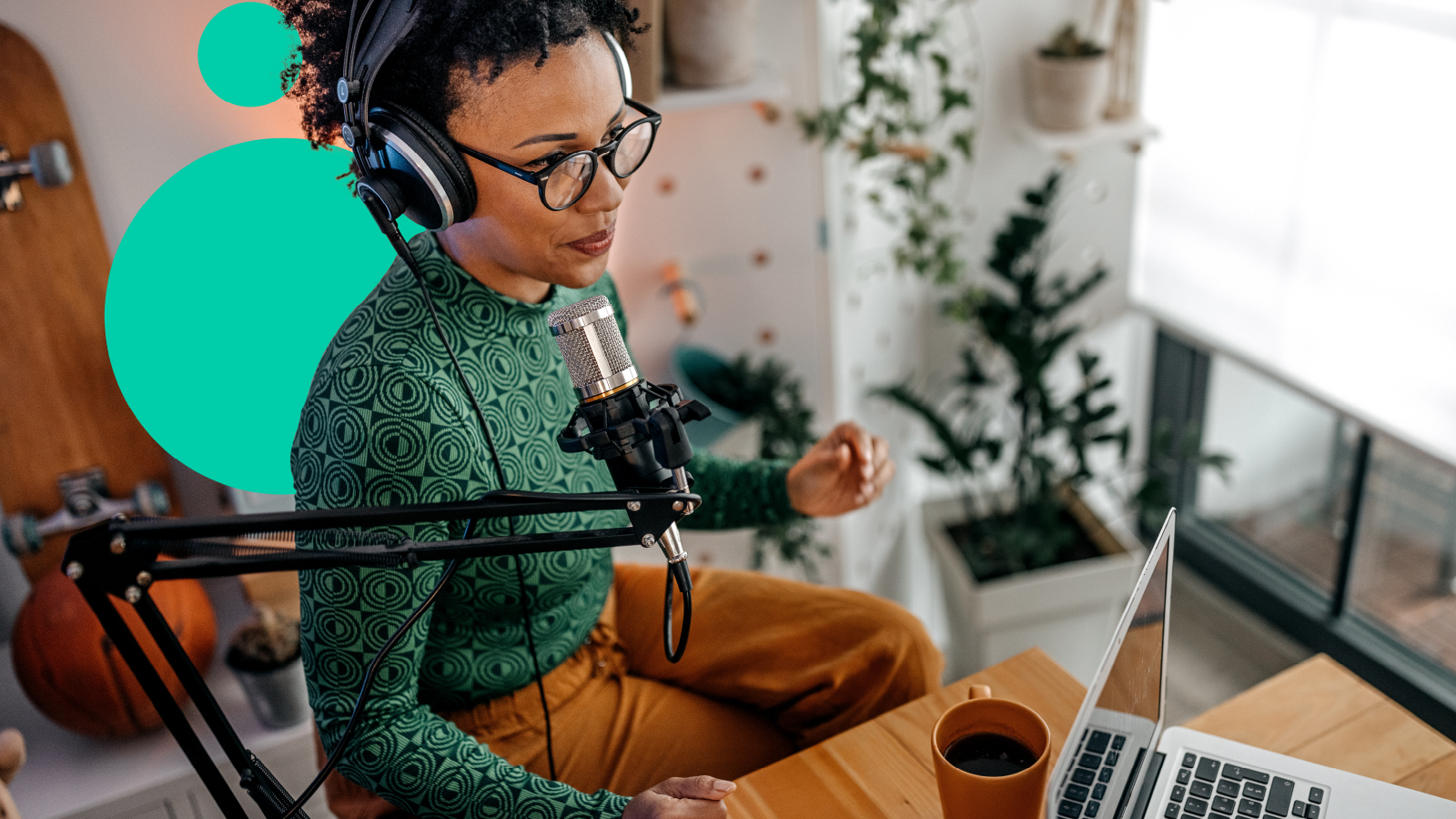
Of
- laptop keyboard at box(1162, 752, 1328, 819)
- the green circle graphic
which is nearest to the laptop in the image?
laptop keyboard at box(1162, 752, 1328, 819)

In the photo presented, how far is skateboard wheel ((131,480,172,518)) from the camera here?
4.17ft

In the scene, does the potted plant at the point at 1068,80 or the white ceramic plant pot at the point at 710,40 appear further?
the potted plant at the point at 1068,80

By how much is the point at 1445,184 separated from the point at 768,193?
1053mm

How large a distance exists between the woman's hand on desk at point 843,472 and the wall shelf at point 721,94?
2.16 feet

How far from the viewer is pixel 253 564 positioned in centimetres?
65

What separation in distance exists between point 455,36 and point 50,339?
666mm

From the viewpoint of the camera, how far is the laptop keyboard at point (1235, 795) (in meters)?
0.92

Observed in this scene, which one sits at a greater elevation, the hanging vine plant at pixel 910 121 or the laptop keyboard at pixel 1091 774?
the hanging vine plant at pixel 910 121

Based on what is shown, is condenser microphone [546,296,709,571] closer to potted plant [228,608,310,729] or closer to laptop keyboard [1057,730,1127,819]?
laptop keyboard [1057,730,1127,819]

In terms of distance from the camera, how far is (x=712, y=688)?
47.1 inches

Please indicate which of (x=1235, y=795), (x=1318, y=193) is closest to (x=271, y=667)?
(x=1235, y=795)

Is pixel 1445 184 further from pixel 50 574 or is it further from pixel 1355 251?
pixel 50 574

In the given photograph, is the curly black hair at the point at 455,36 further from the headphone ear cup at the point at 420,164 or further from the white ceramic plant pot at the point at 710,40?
the white ceramic plant pot at the point at 710,40

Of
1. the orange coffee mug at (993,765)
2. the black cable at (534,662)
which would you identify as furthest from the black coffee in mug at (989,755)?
the black cable at (534,662)
